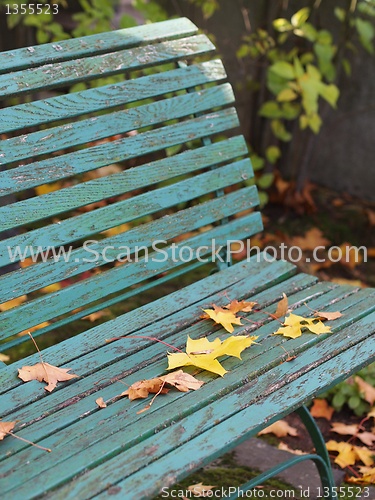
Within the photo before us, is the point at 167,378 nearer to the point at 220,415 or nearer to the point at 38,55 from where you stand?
the point at 220,415

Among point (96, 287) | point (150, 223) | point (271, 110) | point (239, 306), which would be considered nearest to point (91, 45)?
point (150, 223)

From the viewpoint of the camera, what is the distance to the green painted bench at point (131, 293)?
142 cm

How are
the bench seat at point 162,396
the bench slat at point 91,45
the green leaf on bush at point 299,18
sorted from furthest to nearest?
the green leaf on bush at point 299,18
the bench slat at point 91,45
the bench seat at point 162,396

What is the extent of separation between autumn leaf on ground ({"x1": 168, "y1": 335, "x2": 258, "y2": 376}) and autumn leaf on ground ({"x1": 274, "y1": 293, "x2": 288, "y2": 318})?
16 cm

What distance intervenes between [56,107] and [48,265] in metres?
0.44

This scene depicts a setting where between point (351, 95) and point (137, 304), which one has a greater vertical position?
point (351, 95)

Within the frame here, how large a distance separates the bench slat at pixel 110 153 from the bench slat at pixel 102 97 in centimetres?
11

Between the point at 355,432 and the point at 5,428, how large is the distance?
143 centimetres

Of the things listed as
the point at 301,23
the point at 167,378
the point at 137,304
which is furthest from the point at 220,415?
the point at 301,23

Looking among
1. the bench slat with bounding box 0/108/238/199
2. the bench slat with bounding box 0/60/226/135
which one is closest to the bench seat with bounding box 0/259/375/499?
the bench slat with bounding box 0/108/238/199

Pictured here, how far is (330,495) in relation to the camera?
80.4 inches

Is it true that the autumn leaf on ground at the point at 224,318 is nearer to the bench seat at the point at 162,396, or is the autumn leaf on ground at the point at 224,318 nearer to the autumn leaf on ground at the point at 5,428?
the bench seat at the point at 162,396

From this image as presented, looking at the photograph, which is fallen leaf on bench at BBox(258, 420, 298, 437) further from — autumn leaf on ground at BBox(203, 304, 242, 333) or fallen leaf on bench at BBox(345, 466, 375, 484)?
autumn leaf on ground at BBox(203, 304, 242, 333)

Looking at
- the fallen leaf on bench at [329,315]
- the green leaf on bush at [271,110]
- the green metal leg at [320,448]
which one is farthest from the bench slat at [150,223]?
the green leaf on bush at [271,110]
